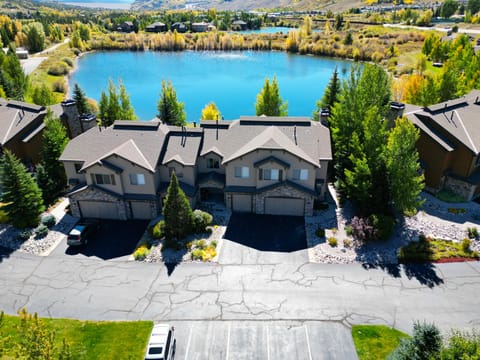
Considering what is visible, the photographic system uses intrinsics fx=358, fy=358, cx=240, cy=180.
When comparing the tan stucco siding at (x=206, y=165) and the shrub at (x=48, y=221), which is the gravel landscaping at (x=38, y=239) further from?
the tan stucco siding at (x=206, y=165)

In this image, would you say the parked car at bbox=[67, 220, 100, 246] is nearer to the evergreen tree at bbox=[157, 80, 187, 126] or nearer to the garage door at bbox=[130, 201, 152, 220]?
the garage door at bbox=[130, 201, 152, 220]

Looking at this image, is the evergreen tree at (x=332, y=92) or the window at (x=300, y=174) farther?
the evergreen tree at (x=332, y=92)

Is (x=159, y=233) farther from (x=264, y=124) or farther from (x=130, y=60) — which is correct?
(x=130, y=60)

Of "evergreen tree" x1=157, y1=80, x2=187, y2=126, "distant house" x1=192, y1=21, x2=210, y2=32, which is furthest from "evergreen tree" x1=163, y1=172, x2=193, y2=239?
"distant house" x1=192, y1=21, x2=210, y2=32

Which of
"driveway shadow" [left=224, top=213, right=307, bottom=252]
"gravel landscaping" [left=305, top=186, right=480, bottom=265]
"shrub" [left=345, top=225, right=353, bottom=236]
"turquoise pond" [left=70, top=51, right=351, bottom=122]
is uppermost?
"shrub" [left=345, top=225, right=353, bottom=236]

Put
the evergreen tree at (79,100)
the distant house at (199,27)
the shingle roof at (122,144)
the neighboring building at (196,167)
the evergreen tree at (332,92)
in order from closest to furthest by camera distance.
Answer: the neighboring building at (196,167)
the shingle roof at (122,144)
the evergreen tree at (332,92)
the evergreen tree at (79,100)
the distant house at (199,27)

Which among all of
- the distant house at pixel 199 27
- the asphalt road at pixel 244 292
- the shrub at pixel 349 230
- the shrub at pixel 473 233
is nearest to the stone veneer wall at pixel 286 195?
the shrub at pixel 349 230
